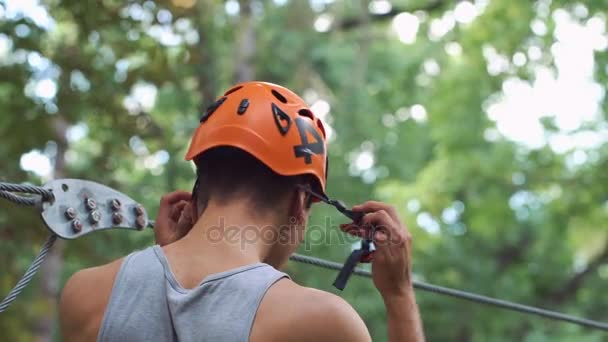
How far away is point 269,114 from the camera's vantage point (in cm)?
247

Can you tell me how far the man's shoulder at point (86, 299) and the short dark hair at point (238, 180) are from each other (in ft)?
1.16

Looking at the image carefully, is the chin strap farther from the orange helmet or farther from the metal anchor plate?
the metal anchor plate

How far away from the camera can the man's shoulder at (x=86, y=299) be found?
83.6 inches

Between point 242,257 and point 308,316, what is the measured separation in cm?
31

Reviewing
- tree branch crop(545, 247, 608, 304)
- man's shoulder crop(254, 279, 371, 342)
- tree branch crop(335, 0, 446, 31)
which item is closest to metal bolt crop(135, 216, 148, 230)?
man's shoulder crop(254, 279, 371, 342)

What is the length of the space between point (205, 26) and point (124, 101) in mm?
1717

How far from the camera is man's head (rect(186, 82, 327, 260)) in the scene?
2.38 metres

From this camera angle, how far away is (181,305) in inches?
81.0

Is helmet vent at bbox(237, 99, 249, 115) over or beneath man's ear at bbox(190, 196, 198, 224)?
over

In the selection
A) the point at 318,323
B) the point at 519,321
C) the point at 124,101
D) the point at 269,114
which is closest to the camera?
the point at 318,323

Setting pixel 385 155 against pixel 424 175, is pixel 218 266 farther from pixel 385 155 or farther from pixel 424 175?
pixel 385 155

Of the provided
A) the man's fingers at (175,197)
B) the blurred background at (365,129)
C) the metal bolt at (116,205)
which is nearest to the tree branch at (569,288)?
the blurred background at (365,129)

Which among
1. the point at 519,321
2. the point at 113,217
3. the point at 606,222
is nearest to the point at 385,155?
the point at 519,321

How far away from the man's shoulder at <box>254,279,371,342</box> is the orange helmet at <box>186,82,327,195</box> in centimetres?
48
